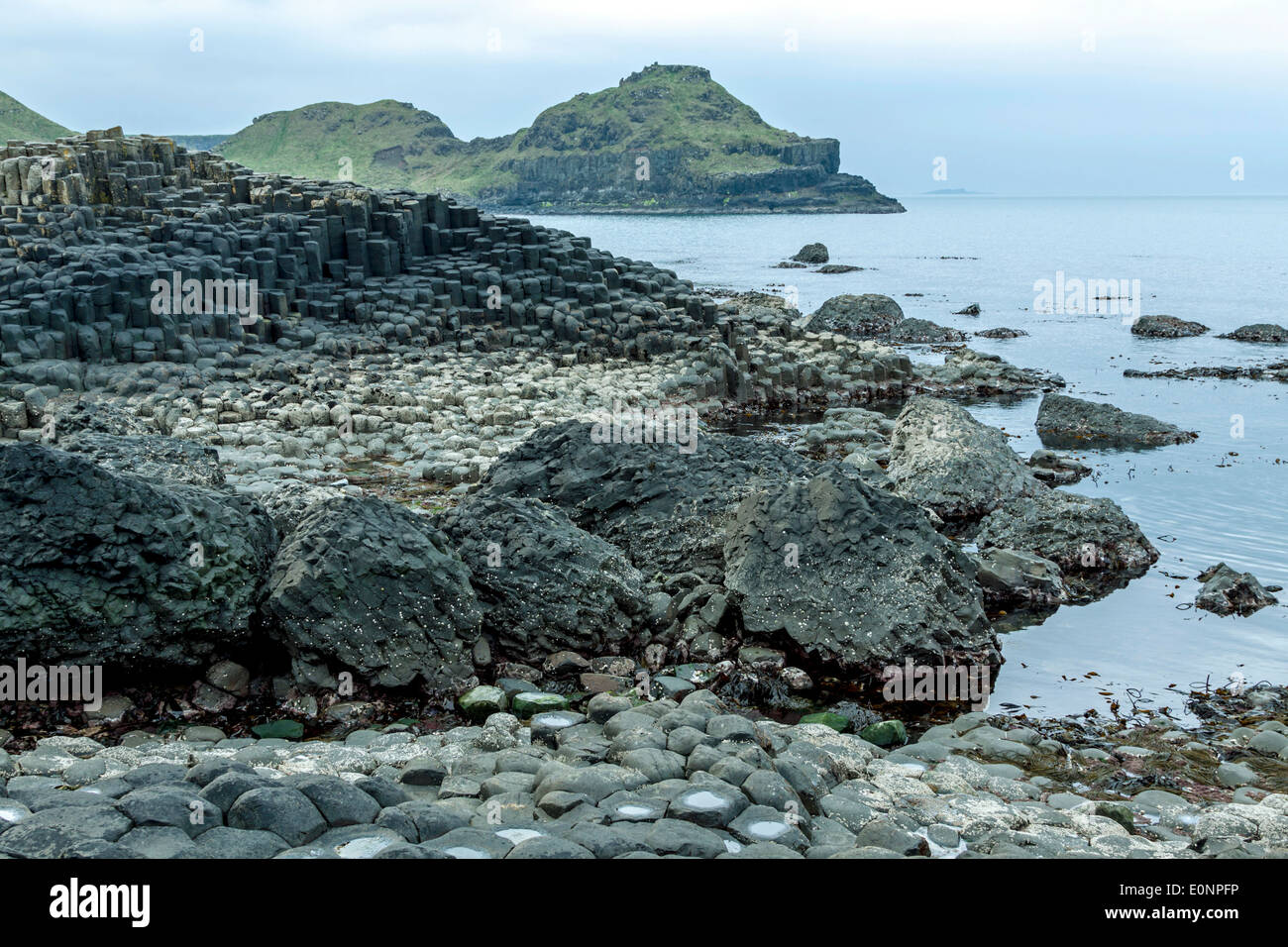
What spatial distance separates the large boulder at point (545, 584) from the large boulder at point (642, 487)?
1100 mm

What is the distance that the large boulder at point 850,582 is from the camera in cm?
989

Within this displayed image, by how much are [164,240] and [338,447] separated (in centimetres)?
1255

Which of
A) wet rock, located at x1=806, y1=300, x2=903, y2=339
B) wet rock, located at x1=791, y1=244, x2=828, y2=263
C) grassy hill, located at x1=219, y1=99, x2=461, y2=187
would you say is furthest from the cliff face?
wet rock, located at x1=806, y1=300, x2=903, y2=339

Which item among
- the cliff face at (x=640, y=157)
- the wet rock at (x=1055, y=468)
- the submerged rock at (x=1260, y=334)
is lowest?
the wet rock at (x=1055, y=468)

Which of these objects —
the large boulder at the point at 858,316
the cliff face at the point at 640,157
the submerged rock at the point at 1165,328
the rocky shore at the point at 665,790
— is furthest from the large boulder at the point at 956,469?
the cliff face at the point at 640,157

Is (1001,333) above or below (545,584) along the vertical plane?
above

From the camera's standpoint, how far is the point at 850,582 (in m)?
10.2

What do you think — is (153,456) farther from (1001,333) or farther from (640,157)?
(640,157)

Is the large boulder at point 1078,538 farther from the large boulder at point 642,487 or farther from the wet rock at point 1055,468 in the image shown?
the wet rock at point 1055,468

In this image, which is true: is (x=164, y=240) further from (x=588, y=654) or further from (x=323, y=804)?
(x=323, y=804)

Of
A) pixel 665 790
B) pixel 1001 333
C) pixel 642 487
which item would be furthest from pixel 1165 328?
pixel 665 790

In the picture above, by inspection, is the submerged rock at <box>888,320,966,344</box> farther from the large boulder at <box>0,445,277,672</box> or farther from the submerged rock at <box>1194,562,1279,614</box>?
the large boulder at <box>0,445,277,672</box>

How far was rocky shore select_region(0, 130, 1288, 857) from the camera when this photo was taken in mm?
5750

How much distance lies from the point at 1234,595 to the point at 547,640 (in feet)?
25.8
